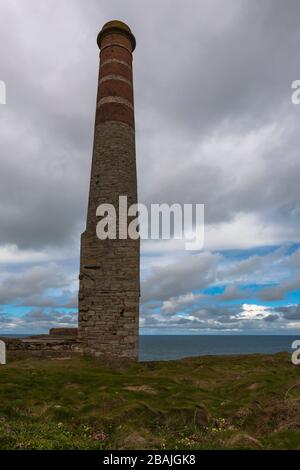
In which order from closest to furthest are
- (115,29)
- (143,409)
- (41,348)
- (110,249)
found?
(143,409) < (41,348) < (110,249) < (115,29)

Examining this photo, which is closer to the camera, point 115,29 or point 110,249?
point 110,249

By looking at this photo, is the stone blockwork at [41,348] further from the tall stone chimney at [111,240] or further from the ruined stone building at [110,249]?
the tall stone chimney at [111,240]

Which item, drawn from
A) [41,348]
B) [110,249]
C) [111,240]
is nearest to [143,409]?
[41,348]

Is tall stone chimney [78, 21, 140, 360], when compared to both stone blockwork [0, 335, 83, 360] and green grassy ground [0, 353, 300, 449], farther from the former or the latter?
green grassy ground [0, 353, 300, 449]

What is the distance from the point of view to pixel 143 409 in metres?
9.71

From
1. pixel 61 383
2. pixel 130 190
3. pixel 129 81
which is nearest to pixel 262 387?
pixel 61 383

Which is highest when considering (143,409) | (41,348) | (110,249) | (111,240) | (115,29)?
(115,29)

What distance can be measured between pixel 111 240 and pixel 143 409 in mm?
11051

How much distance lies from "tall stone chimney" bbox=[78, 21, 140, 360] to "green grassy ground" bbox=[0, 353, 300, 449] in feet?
7.75

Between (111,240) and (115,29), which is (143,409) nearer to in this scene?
(111,240)

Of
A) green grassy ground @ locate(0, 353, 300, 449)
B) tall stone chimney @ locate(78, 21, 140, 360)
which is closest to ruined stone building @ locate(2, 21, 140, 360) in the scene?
tall stone chimney @ locate(78, 21, 140, 360)

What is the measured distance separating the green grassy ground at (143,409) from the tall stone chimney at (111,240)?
236cm
